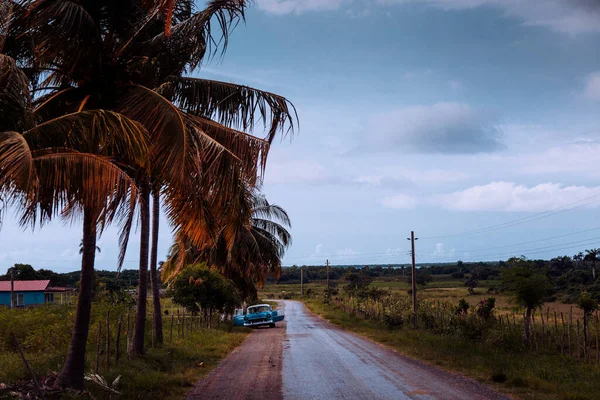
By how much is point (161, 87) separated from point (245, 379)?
7028 millimetres

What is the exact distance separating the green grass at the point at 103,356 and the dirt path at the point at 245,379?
0.39 metres

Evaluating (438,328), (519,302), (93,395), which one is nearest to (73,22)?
(93,395)

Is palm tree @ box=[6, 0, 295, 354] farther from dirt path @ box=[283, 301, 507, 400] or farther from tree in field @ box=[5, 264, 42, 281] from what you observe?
tree in field @ box=[5, 264, 42, 281]

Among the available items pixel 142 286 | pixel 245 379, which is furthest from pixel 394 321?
pixel 245 379

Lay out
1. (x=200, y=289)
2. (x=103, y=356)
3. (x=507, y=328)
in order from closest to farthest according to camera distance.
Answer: (x=103, y=356) < (x=507, y=328) < (x=200, y=289)

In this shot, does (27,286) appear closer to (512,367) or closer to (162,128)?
(512,367)

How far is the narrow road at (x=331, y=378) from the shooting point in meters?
11.2

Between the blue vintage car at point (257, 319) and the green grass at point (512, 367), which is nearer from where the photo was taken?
the green grass at point (512, 367)

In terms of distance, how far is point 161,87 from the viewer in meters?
12.0

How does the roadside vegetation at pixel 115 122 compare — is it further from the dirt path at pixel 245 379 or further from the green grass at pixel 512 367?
the green grass at pixel 512 367

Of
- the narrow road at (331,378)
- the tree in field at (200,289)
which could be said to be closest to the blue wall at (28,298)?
the tree in field at (200,289)

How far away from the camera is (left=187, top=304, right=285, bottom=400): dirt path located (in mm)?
11422

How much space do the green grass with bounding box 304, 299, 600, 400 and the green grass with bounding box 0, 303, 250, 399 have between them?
6.83 metres

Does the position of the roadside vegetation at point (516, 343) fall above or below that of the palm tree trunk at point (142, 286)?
below
